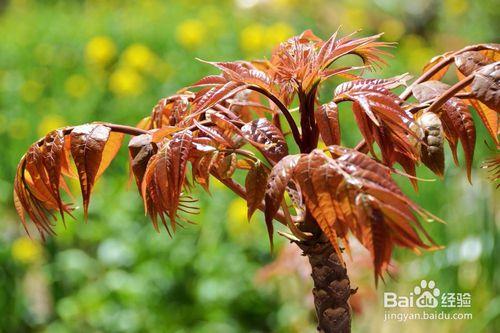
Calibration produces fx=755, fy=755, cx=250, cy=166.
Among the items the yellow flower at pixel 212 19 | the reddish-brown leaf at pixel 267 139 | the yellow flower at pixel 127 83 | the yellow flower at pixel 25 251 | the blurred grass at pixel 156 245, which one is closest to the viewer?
the reddish-brown leaf at pixel 267 139

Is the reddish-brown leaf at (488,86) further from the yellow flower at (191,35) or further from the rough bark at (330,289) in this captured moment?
the yellow flower at (191,35)

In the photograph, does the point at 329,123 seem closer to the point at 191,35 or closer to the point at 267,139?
the point at 267,139

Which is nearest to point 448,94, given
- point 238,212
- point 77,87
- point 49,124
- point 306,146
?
point 306,146

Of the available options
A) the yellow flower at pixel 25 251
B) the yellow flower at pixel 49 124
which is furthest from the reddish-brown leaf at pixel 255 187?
the yellow flower at pixel 49 124

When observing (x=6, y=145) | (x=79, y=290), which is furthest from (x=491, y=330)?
(x=6, y=145)

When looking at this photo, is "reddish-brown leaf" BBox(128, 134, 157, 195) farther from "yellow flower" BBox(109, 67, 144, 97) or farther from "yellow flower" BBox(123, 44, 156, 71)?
"yellow flower" BBox(123, 44, 156, 71)
